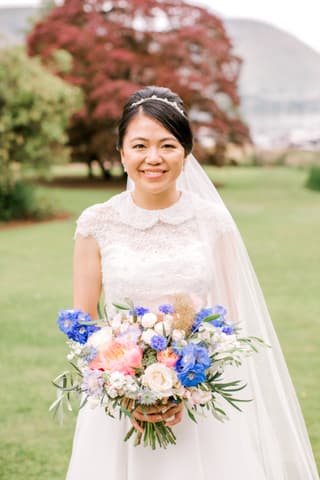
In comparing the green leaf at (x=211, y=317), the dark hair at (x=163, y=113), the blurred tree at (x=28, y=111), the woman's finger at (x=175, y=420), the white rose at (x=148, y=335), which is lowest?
the woman's finger at (x=175, y=420)

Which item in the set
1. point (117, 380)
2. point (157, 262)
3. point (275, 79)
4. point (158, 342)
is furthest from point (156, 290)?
point (275, 79)

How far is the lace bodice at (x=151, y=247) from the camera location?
3.00 m

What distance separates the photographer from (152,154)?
2.93 metres

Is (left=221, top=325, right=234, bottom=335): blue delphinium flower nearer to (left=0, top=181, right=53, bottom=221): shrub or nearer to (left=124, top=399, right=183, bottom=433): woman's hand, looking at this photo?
(left=124, top=399, right=183, bottom=433): woman's hand

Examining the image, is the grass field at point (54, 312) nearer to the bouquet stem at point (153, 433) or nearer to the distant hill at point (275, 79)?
the bouquet stem at point (153, 433)

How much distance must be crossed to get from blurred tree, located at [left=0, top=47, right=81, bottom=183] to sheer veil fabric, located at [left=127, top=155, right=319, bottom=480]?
13.1 meters

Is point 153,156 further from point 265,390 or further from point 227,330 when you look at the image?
point 265,390

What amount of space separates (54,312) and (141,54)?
59.2 ft

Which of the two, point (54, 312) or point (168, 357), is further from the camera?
point (54, 312)

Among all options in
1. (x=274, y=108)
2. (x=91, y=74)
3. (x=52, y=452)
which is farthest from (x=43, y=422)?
(x=274, y=108)

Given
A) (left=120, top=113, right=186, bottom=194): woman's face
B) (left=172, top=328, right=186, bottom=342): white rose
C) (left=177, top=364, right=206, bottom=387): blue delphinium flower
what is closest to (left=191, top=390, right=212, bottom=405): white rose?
(left=177, top=364, right=206, bottom=387): blue delphinium flower

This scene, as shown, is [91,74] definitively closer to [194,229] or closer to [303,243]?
[303,243]

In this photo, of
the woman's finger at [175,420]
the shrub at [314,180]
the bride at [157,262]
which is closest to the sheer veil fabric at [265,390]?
the bride at [157,262]

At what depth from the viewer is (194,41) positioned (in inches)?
972
